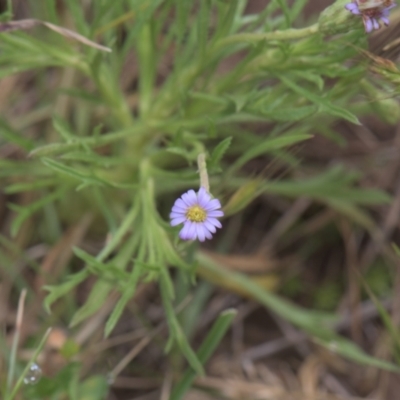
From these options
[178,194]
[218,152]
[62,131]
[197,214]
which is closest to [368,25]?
[218,152]

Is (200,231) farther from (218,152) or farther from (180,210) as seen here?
(218,152)

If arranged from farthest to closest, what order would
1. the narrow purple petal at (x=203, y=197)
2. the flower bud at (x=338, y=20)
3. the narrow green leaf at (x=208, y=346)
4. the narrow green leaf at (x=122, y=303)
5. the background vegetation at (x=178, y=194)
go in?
the narrow green leaf at (x=208, y=346) → the background vegetation at (x=178, y=194) → the narrow green leaf at (x=122, y=303) → the flower bud at (x=338, y=20) → the narrow purple petal at (x=203, y=197)

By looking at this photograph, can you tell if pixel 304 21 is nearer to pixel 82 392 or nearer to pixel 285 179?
pixel 285 179

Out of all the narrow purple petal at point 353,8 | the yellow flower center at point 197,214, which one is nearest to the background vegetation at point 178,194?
the narrow purple petal at point 353,8

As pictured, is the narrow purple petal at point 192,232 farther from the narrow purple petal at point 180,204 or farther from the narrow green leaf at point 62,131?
the narrow green leaf at point 62,131

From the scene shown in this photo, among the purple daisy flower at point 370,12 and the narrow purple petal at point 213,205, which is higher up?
the purple daisy flower at point 370,12

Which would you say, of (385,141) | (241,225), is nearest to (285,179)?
(241,225)

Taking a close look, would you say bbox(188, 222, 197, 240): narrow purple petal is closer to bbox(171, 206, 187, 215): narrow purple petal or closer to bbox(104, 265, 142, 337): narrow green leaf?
bbox(171, 206, 187, 215): narrow purple petal
